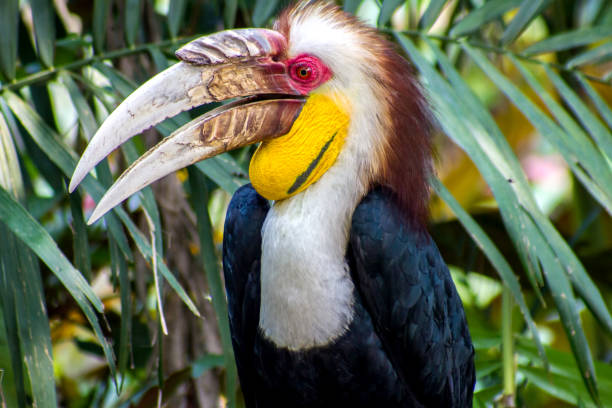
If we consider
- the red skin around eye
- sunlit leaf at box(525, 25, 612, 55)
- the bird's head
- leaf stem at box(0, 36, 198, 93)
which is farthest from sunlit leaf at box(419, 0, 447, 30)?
leaf stem at box(0, 36, 198, 93)

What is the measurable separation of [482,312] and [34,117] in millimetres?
2214

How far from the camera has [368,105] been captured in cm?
196

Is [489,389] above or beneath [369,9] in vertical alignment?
beneath

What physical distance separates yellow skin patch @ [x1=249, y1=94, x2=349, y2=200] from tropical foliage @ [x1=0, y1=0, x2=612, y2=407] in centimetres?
24

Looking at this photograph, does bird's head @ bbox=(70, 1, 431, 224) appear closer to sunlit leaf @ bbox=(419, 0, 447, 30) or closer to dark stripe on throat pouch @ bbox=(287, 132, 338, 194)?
dark stripe on throat pouch @ bbox=(287, 132, 338, 194)

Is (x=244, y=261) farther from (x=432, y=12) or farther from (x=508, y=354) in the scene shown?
(x=432, y=12)

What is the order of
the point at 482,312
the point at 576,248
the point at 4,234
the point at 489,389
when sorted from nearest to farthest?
the point at 4,234, the point at 489,389, the point at 576,248, the point at 482,312

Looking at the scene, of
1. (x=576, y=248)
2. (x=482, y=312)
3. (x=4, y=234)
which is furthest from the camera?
(x=482, y=312)

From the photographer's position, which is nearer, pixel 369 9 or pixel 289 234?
pixel 289 234

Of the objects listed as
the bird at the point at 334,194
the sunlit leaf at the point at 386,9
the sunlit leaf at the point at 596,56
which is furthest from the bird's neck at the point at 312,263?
the sunlit leaf at the point at 596,56

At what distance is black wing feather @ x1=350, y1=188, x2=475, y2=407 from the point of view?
6.45 feet

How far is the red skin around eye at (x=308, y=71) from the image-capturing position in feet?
6.40

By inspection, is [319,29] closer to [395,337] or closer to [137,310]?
[395,337]

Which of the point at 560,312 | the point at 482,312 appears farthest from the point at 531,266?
the point at 482,312
